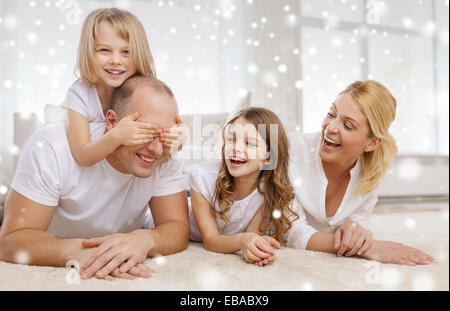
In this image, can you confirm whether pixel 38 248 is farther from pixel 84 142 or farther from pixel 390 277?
pixel 390 277

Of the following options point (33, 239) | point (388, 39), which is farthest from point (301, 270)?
point (388, 39)

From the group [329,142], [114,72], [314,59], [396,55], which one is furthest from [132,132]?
[396,55]

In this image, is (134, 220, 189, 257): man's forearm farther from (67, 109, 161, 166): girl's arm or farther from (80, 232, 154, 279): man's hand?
(67, 109, 161, 166): girl's arm

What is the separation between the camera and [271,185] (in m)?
1.21

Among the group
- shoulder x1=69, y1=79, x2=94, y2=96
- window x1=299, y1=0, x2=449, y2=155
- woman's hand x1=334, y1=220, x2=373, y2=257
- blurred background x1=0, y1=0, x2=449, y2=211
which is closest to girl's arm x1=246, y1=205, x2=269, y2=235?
woman's hand x1=334, y1=220, x2=373, y2=257

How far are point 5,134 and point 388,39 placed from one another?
119 inches

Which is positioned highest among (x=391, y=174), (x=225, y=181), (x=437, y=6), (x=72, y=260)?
(x=437, y=6)

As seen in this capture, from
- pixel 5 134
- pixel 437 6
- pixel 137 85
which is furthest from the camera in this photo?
pixel 437 6

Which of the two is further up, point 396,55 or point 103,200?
point 396,55

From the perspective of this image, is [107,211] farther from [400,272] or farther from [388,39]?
[388,39]

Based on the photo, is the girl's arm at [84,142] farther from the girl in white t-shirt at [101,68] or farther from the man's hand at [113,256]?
the man's hand at [113,256]

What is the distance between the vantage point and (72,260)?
863 mm

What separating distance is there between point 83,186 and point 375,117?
0.79 meters

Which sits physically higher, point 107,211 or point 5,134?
point 5,134
